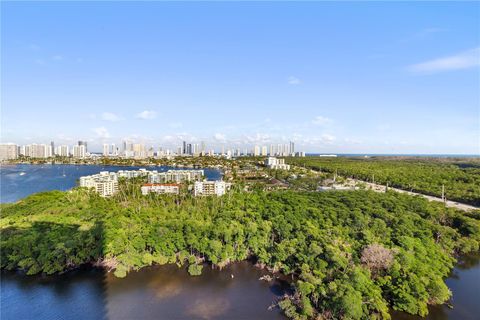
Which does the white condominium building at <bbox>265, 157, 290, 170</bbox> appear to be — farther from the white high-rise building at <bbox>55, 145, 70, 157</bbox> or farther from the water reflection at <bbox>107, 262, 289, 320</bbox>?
the white high-rise building at <bbox>55, 145, 70, 157</bbox>

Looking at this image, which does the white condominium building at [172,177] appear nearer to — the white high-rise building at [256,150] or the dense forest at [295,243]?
the dense forest at [295,243]

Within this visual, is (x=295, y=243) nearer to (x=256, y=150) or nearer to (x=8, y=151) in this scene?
(x=8, y=151)

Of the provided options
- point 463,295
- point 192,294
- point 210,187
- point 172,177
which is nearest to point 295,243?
point 192,294

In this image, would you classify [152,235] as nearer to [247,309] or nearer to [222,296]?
[222,296]

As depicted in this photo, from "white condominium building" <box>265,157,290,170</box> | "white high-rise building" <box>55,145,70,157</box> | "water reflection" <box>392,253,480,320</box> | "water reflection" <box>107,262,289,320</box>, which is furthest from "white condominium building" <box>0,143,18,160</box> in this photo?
"water reflection" <box>392,253,480,320</box>

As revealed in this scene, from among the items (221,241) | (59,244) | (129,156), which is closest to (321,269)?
(221,241)

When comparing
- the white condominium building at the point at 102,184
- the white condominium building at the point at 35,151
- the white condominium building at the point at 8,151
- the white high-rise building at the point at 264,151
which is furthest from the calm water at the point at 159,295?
the white high-rise building at the point at 264,151
